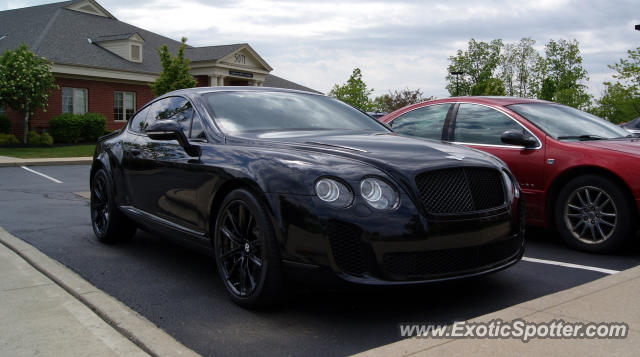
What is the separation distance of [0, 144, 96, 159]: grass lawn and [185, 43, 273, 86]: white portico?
43.8ft

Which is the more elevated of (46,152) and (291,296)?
(291,296)

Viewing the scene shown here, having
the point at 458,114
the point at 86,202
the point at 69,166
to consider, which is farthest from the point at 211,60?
the point at 458,114

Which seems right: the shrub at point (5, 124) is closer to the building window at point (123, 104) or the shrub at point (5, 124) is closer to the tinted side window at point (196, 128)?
the building window at point (123, 104)

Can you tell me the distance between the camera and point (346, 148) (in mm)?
4145

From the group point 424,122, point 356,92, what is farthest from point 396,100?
point 424,122

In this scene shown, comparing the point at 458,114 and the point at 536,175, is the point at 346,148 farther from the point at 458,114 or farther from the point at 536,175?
the point at 458,114

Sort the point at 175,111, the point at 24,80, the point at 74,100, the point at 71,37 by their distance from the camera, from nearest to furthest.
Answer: the point at 175,111
the point at 24,80
the point at 74,100
the point at 71,37

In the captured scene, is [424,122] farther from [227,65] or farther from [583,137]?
[227,65]

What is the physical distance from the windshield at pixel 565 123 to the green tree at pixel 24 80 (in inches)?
955

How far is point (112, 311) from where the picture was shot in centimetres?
394

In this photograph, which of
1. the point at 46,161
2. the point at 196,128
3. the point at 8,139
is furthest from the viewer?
the point at 8,139

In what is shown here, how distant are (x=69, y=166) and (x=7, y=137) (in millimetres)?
9763

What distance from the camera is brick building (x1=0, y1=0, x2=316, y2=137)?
30.6m

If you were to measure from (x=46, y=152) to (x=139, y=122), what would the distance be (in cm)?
1921
